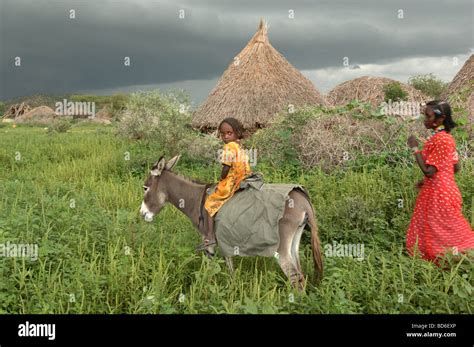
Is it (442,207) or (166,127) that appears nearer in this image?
(442,207)

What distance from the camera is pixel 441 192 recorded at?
5.40 m

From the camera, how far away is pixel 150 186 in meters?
5.28

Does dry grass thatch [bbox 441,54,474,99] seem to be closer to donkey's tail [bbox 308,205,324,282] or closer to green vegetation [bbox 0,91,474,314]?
A: green vegetation [bbox 0,91,474,314]

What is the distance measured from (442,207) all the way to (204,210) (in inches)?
105

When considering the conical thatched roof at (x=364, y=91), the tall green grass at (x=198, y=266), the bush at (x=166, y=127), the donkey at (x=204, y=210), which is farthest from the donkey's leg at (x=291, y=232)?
the conical thatched roof at (x=364, y=91)

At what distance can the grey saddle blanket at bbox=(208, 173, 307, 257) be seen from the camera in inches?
180

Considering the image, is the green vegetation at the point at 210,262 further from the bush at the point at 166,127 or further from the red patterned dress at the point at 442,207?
the bush at the point at 166,127

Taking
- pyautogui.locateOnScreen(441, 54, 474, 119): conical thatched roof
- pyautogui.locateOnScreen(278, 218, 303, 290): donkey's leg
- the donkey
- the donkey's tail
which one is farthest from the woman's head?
pyautogui.locateOnScreen(441, 54, 474, 119): conical thatched roof

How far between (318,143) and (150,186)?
4.93 m

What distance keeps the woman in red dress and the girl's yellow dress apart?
6.24ft

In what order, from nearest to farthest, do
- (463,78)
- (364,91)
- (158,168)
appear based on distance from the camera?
(158,168) → (463,78) → (364,91)

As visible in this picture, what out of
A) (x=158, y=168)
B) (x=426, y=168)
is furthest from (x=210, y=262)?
(x=426, y=168)

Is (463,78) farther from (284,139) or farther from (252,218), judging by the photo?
(252,218)

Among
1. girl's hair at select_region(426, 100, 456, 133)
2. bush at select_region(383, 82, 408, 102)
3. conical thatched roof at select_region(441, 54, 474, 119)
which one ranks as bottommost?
girl's hair at select_region(426, 100, 456, 133)
